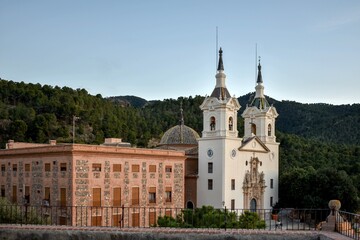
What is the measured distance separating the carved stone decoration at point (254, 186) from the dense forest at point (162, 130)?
3.86m

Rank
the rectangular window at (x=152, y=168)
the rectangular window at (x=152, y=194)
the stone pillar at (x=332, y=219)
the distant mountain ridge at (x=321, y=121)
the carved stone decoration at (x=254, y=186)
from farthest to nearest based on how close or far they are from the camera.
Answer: the distant mountain ridge at (x=321, y=121), the carved stone decoration at (x=254, y=186), the rectangular window at (x=152, y=168), the rectangular window at (x=152, y=194), the stone pillar at (x=332, y=219)

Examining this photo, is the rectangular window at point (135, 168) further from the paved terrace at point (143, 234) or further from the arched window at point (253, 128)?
the paved terrace at point (143, 234)

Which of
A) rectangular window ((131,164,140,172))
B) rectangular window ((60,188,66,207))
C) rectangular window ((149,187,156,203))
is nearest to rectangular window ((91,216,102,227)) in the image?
rectangular window ((60,188,66,207))

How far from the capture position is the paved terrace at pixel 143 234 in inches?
445

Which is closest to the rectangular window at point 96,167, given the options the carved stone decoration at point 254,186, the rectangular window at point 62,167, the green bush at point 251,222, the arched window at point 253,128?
the rectangular window at point 62,167

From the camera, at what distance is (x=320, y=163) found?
197 ft

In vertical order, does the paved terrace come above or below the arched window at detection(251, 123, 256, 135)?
below

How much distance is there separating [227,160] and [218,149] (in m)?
1.17

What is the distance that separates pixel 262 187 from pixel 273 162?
11.1ft

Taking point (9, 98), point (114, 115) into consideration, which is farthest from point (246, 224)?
point (9, 98)

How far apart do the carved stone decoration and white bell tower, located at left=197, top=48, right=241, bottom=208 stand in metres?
2.03

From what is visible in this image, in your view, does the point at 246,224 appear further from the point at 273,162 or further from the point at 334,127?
the point at 334,127

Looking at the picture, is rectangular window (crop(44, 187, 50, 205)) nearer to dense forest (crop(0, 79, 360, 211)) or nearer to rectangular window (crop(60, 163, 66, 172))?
rectangular window (crop(60, 163, 66, 172))

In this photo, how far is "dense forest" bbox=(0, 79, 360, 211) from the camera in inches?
1635
